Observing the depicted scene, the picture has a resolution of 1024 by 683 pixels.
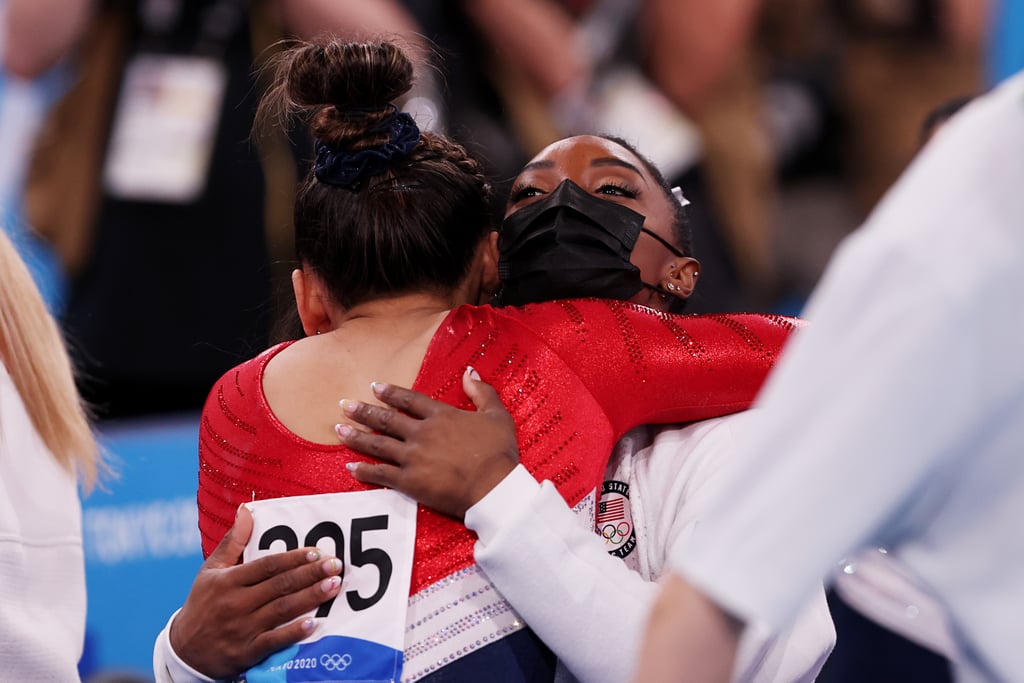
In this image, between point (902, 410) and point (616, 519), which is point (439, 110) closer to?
point (616, 519)

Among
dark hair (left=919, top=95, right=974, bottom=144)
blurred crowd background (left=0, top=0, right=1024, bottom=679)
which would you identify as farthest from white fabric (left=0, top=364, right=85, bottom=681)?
dark hair (left=919, top=95, right=974, bottom=144)

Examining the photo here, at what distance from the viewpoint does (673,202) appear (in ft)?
5.96

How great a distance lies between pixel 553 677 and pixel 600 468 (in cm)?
25

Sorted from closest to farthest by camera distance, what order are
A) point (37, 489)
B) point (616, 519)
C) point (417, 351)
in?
point (417, 351)
point (616, 519)
point (37, 489)

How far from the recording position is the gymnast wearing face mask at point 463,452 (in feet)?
Answer: 4.42

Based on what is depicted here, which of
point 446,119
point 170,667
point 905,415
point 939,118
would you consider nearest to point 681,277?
point 170,667

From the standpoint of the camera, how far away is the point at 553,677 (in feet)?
4.66

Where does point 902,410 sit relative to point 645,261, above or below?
above

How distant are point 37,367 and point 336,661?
850mm

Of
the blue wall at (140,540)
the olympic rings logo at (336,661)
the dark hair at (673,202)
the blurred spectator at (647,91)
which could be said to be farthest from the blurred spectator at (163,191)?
the olympic rings logo at (336,661)

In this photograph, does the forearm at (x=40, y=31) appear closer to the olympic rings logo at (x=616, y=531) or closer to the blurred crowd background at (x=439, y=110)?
the blurred crowd background at (x=439, y=110)

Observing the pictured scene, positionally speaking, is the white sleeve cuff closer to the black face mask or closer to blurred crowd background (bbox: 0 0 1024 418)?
the black face mask

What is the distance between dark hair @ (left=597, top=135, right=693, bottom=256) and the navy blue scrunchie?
409 millimetres

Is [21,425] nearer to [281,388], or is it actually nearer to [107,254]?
[281,388]
